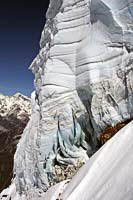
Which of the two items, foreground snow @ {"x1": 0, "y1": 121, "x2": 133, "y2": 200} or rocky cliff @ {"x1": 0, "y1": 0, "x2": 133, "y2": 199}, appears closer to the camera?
foreground snow @ {"x1": 0, "y1": 121, "x2": 133, "y2": 200}

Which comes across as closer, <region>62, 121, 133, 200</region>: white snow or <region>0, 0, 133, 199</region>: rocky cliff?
<region>62, 121, 133, 200</region>: white snow

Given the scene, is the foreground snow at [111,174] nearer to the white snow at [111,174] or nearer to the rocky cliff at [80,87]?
the white snow at [111,174]

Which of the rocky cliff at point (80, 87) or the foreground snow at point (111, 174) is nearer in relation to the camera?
the foreground snow at point (111, 174)

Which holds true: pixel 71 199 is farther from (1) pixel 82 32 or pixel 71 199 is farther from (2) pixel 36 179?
(1) pixel 82 32

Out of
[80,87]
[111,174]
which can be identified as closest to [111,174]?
[111,174]

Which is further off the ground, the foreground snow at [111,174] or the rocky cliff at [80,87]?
the rocky cliff at [80,87]

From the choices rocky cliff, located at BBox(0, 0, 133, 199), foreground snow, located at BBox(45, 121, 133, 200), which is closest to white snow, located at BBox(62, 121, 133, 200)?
foreground snow, located at BBox(45, 121, 133, 200)

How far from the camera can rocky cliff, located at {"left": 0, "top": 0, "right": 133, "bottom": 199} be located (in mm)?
10430

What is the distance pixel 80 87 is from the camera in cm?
1130

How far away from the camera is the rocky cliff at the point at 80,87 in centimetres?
1043

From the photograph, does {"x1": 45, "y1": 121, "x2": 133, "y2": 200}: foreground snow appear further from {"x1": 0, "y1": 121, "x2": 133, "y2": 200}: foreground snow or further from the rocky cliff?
the rocky cliff

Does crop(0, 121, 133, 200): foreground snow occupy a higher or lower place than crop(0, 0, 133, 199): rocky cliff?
lower

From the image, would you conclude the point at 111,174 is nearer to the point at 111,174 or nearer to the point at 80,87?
the point at 111,174

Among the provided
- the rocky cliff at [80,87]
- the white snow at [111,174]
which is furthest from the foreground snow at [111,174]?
the rocky cliff at [80,87]
